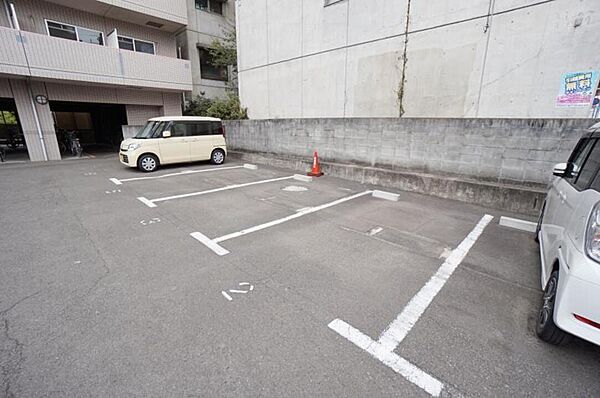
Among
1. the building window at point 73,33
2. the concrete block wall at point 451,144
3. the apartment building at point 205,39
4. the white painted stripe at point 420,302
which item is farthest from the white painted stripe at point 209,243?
the apartment building at point 205,39

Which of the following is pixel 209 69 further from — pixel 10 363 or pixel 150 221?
pixel 10 363

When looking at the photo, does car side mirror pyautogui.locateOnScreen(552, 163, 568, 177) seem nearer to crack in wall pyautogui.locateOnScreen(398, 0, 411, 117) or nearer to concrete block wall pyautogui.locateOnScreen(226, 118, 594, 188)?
concrete block wall pyautogui.locateOnScreen(226, 118, 594, 188)

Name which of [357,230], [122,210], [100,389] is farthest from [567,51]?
[122,210]

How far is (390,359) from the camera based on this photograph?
184 centimetres

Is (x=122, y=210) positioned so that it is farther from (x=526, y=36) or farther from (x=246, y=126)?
(x=526, y=36)

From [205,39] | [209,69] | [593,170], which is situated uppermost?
[205,39]

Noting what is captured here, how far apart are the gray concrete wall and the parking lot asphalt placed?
325cm

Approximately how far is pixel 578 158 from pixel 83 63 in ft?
45.9

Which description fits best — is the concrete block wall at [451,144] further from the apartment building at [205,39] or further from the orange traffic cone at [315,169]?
the apartment building at [205,39]

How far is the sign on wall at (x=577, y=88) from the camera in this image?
15.7ft

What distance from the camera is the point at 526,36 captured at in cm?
530

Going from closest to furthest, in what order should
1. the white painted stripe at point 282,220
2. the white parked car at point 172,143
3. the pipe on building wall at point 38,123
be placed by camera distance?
1. the white painted stripe at point 282,220
2. the white parked car at point 172,143
3. the pipe on building wall at point 38,123

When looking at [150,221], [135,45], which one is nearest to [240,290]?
[150,221]

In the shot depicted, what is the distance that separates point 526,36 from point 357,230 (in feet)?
18.0
